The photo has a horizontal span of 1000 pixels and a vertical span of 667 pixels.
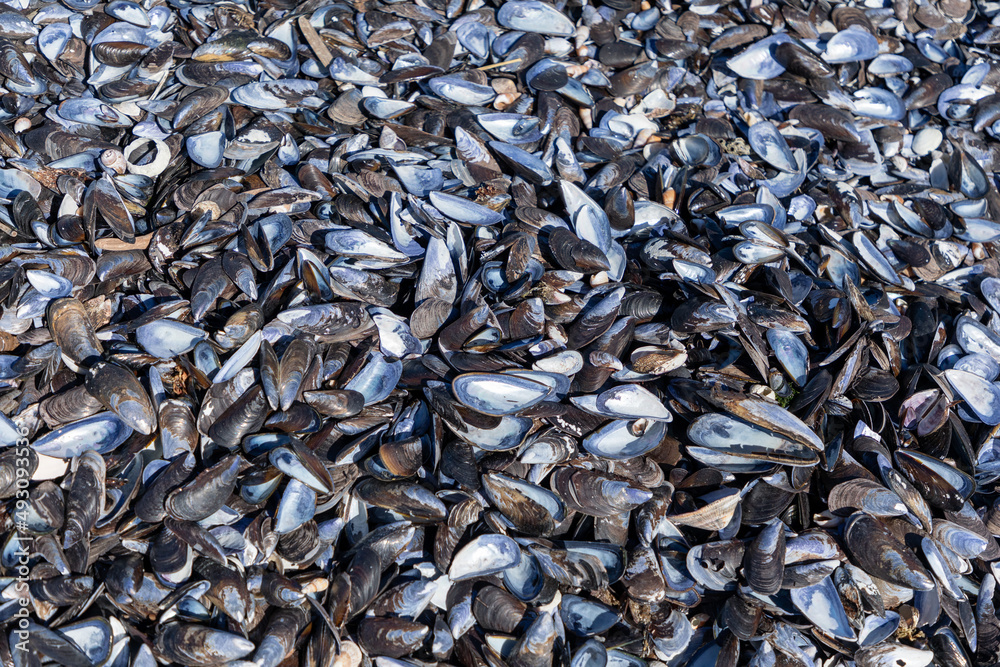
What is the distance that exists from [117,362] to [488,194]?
4.50 feet

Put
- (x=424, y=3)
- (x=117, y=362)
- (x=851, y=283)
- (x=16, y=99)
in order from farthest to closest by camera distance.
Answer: (x=424, y=3)
(x=16, y=99)
(x=851, y=283)
(x=117, y=362)

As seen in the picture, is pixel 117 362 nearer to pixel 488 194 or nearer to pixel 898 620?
pixel 488 194

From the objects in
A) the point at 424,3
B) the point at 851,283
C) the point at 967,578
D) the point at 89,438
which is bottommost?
the point at 967,578

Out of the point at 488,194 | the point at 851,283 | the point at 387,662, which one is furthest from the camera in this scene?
the point at 488,194

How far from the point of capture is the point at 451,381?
6.53 feet

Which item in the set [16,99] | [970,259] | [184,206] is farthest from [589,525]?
[16,99]

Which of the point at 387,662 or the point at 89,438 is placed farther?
the point at 89,438

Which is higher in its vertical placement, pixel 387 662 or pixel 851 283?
pixel 851 283

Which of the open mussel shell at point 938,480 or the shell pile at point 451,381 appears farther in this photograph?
the open mussel shell at point 938,480

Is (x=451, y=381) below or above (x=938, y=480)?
above

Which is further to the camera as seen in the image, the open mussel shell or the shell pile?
the open mussel shell

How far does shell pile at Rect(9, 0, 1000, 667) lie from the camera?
1.81 m

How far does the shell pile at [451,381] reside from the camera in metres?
1.81

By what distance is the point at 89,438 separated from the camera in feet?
6.25
